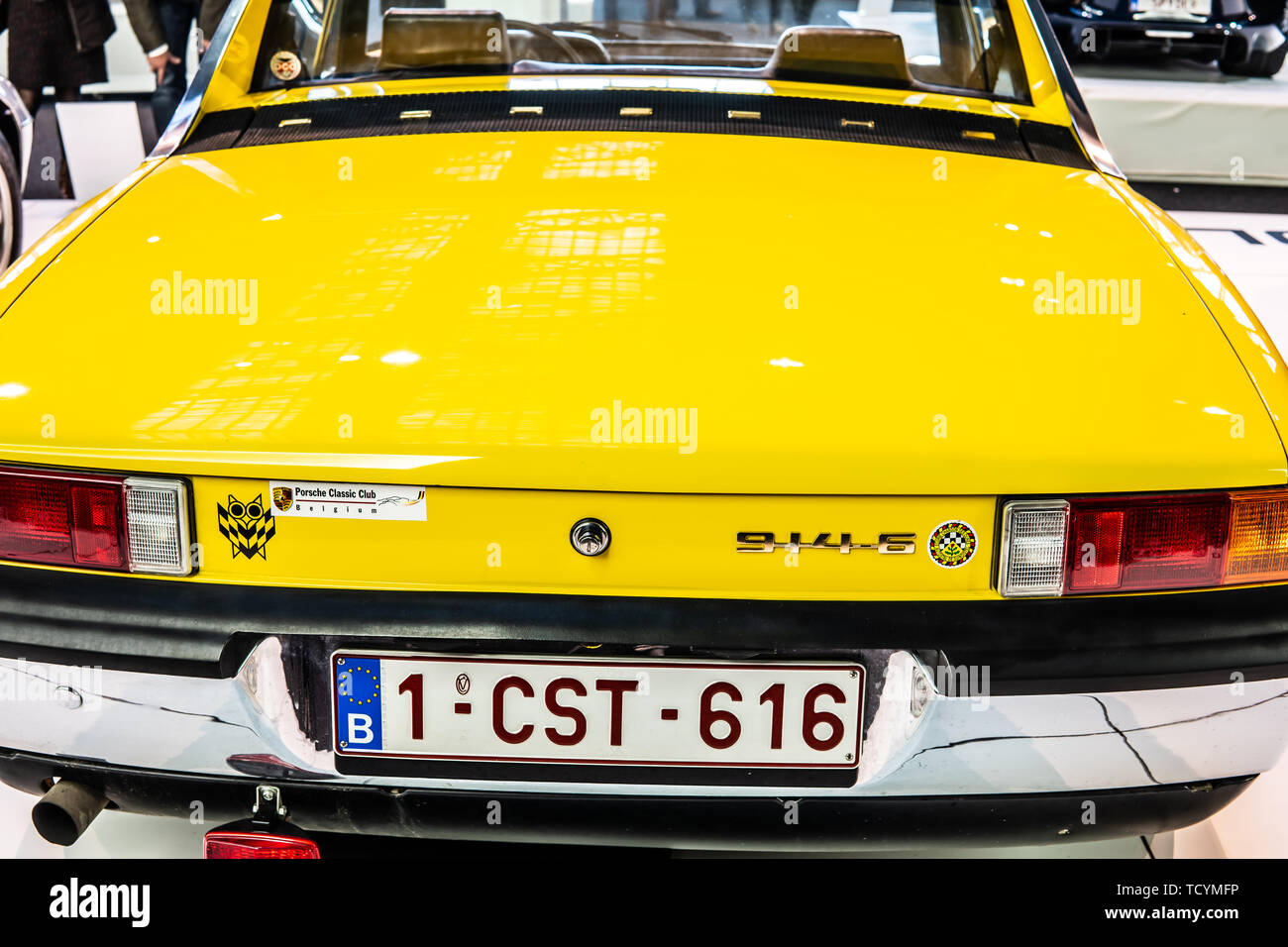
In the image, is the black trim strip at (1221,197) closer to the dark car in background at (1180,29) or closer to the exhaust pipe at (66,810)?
the dark car in background at (1180,29)

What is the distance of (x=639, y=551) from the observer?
1.19 m

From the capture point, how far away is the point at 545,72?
2.09 metres

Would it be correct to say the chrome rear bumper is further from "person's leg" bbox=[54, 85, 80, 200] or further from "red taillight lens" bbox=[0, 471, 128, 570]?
"person's leg" bbox=[54, 85, 80, 200]

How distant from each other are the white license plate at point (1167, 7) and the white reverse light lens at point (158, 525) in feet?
26.1

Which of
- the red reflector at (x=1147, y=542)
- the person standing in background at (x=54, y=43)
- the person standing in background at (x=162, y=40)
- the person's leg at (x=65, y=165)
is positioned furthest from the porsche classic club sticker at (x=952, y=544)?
the person's leg at (x=65, y=165)

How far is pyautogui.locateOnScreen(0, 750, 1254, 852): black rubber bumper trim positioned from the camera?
1.24 meters

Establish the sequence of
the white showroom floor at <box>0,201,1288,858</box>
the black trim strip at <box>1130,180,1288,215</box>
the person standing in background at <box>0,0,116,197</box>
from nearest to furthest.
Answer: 1. the white showroom floor at <box>0,201,1288,858</box>
2. the person standing in background at <box>0,0,116,197</box>
3. the black trim strip at <box>1130,180,1288,215</box>

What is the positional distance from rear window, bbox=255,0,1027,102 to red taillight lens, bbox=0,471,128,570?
1133mm

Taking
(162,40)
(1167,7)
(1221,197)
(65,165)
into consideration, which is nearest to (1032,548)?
(162,40)

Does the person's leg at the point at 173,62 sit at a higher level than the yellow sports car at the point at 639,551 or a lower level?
higher

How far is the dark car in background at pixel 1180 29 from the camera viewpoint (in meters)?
7.59

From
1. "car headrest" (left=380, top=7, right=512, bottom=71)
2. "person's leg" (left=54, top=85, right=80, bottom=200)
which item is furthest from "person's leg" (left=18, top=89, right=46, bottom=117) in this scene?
"car headrest" (left=380, top=7, right=512, bottom=71)

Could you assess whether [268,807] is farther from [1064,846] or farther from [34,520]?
[1064,846]
